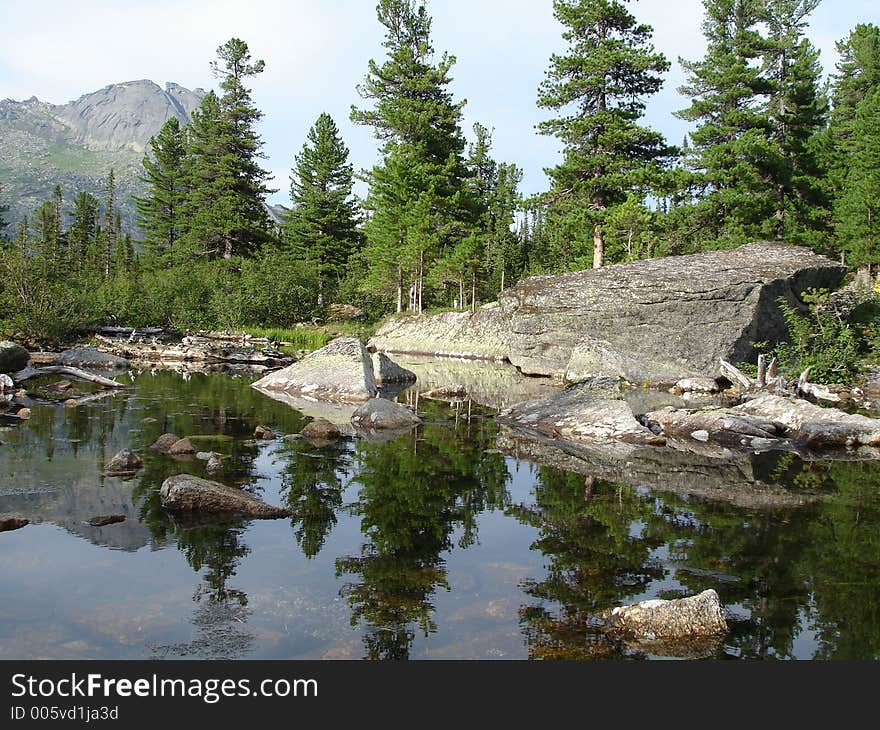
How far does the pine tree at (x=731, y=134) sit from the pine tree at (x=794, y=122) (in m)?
1.37

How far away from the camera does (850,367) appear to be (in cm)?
2017

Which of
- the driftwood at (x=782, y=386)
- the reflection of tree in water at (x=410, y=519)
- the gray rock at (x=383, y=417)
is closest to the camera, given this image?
the reflection of tree in water at (x=410, y=519)

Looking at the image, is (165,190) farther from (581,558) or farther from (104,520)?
(581,558)

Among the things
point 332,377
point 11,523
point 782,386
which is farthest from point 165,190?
point 11,523

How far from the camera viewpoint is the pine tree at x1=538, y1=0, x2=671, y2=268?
102 feet

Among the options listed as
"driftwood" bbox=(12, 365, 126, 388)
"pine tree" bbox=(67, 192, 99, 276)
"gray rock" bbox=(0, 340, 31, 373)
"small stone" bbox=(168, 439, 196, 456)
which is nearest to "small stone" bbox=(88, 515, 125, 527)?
"small stone" bbox=(168, 439, 196, 456)

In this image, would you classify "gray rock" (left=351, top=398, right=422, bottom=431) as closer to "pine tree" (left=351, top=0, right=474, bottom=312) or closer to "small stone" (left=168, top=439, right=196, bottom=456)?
"small stone" (left=168, top=439, right=196, bottom=456)

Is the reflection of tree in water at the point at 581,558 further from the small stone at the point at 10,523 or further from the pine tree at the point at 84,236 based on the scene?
the pine tree at the point at 84,236

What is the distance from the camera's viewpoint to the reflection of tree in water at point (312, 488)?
6.69 metres

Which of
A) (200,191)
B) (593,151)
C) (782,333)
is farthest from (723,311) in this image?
(200,191)

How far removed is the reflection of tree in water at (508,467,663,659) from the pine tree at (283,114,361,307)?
157ft

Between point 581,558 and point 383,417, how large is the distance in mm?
7583

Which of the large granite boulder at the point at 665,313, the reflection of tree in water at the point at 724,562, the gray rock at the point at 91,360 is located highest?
the large granite boulder at the point at 665,313

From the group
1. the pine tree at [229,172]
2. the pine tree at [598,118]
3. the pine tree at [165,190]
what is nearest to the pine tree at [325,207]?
the pine tree at [229,172]
